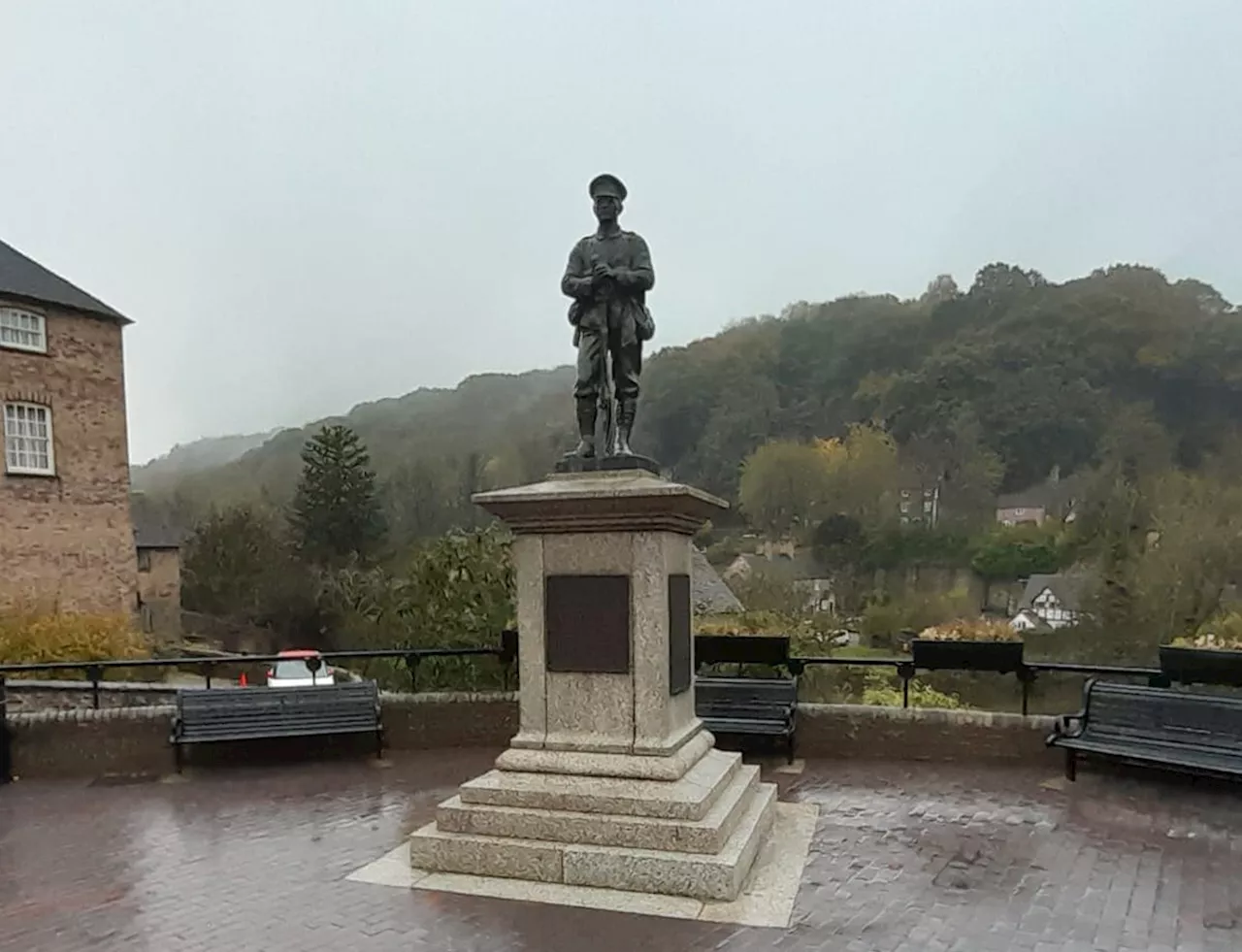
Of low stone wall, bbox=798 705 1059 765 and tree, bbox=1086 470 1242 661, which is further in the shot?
tree, bbox=1086 470 1242 661

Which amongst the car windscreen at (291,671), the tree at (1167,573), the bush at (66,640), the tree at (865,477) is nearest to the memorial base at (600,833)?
the car windscreen at (291,671)

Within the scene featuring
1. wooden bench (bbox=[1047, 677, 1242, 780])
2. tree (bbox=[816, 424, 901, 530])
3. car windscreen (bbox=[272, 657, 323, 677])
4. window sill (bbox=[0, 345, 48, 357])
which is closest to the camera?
wooden bench (bbox=[1047, 677, 1242, 780])

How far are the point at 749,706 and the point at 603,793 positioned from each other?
307 cm

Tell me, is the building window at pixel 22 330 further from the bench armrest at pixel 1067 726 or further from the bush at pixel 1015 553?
the bush at pixel 1015 553

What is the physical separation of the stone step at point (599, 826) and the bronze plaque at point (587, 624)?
846mm

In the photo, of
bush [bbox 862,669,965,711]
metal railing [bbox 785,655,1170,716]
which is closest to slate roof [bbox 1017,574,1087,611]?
bush [bbox 862,669,965,711]

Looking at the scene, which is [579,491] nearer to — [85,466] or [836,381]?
[85,466]

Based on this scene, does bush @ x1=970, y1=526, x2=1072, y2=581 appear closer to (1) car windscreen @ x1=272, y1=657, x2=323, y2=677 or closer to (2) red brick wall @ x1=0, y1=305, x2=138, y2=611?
(1) car windscreen @ x1=272, y1=657, x2=323, y2=677

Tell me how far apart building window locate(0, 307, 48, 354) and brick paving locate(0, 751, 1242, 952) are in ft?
63.4

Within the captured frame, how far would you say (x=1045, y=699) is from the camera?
20.4m

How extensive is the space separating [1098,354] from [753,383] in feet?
59.4

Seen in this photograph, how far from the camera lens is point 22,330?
77.7 ft

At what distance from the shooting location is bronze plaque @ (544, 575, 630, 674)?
228 inches

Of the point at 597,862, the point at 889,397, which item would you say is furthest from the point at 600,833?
the point at 889,397
